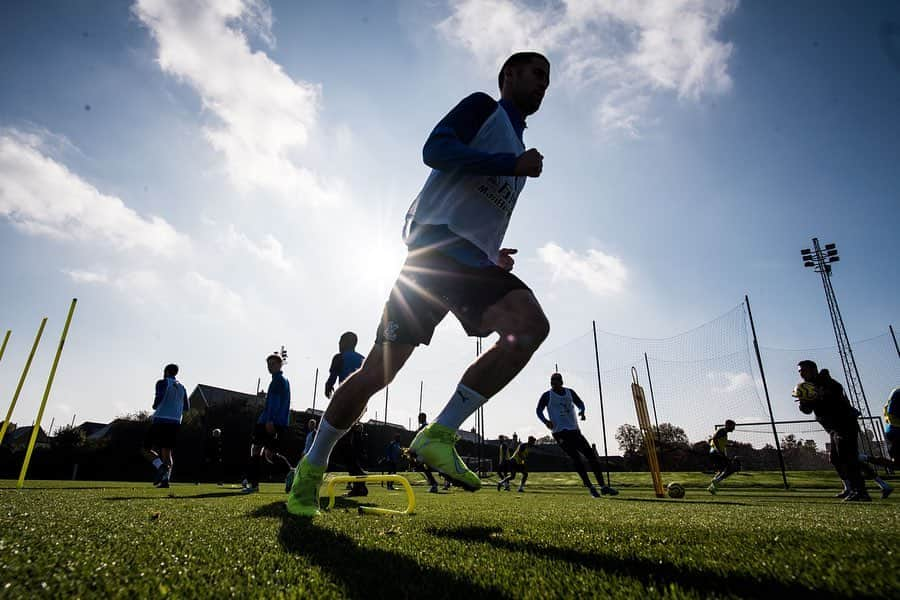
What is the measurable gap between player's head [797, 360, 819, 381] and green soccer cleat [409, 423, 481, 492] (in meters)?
7.80

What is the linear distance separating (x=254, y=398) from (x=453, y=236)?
4137 centimetres

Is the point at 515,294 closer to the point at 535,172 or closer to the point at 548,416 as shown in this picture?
the point at 535,172

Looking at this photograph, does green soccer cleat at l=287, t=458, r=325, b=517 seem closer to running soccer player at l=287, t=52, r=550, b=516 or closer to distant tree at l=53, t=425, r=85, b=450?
running soccer player at l=287, t=52, r=550, b=516

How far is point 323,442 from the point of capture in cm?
261

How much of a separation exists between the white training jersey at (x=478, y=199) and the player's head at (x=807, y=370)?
7475 mm

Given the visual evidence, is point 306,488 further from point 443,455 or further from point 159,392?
point 159,392

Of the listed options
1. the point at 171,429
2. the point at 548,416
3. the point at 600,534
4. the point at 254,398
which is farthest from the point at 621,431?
the point at 600,534

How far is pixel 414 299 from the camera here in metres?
2.48

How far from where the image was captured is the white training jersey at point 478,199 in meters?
2.48

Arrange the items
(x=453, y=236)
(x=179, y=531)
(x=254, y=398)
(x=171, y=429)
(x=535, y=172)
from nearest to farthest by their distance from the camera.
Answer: (x=179, y=531) < (x=535, y=172) < (x=453, y=236) < (x=171, y=429) < (x=254, y=398)

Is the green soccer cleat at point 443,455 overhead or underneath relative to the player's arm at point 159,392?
underneath

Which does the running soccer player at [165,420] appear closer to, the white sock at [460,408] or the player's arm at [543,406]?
the player's arm at [543,406]

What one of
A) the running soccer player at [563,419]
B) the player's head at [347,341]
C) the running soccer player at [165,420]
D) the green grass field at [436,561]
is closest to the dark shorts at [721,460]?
the running soccer player at [563,419]

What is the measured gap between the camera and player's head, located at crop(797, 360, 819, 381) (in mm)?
7405
